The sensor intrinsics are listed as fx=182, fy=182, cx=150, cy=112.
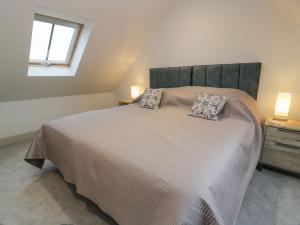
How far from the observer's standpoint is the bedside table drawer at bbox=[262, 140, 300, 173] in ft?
6.77

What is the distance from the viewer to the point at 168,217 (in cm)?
96

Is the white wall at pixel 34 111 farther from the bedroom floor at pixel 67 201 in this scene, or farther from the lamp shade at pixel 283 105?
the lamp shade at pixel 283 105

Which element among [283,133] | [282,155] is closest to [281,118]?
[283,133]

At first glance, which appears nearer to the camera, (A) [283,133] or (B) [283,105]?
(A) [283,133]

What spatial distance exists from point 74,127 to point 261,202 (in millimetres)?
1990

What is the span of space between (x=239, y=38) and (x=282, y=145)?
1547 mm

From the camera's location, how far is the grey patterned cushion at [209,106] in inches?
88.8

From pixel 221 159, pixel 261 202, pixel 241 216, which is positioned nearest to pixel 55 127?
pixel 221 159

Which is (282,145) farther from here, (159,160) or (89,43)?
(89,43)

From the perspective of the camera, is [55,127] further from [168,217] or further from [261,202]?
[261,202]

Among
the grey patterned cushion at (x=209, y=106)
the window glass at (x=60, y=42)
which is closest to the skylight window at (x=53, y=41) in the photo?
the window glass at (x=60, y=42)

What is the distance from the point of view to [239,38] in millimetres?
2605

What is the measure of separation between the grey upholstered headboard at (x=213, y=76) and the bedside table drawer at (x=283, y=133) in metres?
0.60

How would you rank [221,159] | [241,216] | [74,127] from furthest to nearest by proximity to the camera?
[74,127] → [241,216] → [221,159]
